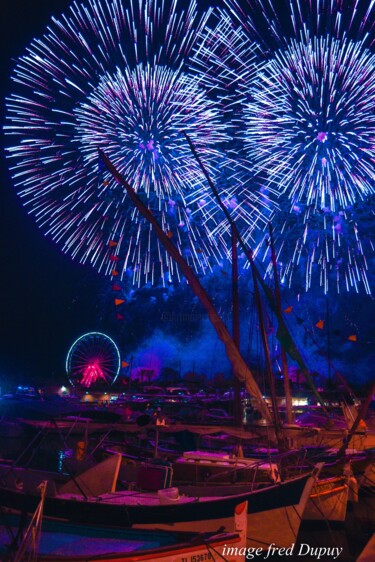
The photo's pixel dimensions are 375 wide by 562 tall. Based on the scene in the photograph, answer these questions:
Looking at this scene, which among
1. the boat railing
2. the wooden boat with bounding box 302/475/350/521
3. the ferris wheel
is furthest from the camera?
the ferris wheel

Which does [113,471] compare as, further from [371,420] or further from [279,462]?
[371,420]

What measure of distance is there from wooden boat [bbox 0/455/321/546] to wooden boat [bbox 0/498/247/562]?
54cm

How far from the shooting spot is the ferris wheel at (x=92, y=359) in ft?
205

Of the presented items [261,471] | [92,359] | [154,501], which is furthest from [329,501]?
[92,359]

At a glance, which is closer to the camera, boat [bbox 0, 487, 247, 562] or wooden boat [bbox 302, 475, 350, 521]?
boat [bbox 0, 487, 247, 562]

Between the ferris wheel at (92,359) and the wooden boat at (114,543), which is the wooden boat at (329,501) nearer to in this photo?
the wooden boat at (114,543)

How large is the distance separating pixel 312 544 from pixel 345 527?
2.55 metres

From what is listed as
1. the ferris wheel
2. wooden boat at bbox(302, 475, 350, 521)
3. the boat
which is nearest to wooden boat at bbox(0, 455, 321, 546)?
the boat

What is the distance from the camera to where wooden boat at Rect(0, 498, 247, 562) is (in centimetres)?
1085

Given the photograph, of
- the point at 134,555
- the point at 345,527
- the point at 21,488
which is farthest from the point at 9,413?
the point at 134,555

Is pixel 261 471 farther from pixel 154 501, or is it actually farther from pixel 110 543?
pixel 110 543

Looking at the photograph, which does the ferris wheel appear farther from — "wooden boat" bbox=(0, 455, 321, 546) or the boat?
the boat

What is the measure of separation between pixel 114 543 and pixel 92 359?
50.4 m

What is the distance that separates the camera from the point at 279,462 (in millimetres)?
18406
